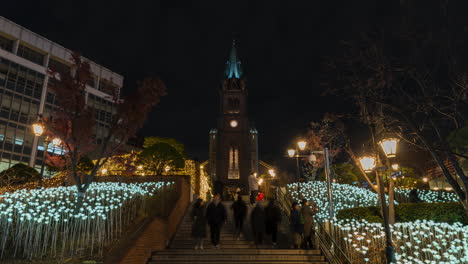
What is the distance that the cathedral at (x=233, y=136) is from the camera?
44.9 meters

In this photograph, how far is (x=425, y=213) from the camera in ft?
51.7

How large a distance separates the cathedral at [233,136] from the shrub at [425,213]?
28.4 metres

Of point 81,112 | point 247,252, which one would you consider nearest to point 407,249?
point 247,252

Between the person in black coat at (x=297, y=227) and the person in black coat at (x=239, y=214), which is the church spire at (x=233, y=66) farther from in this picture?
the person in black coat at (x=297, y=227)

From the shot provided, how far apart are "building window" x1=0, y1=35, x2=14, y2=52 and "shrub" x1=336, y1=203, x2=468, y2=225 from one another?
4971 cm

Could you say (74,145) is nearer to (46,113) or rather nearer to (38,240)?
(38,240)

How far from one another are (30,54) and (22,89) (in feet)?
20.1

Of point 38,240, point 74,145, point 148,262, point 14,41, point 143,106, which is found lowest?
point 148,262

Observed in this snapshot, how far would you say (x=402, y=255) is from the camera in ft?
33.5

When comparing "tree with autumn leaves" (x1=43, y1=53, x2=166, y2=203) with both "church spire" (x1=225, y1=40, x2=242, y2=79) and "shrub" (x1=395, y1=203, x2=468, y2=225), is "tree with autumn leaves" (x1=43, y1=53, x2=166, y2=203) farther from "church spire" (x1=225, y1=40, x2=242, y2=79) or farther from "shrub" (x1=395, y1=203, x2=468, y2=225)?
"church spire" (x1=225, y1=40, x2=242, y2=79)

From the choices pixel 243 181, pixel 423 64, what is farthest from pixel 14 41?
pixel 423 64

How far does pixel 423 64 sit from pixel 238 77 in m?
38.2

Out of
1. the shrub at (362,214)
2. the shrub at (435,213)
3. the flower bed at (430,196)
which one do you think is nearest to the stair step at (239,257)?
the shrub at (362,214)

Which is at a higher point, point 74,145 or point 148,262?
point 74,145
